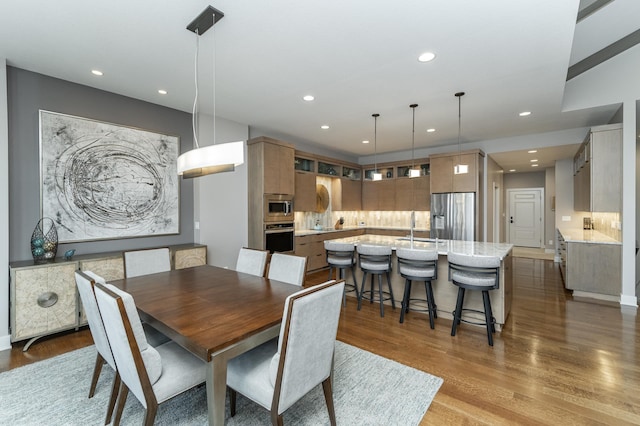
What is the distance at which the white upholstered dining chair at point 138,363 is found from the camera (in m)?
1.39

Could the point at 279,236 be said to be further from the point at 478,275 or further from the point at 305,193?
the point at 478,275

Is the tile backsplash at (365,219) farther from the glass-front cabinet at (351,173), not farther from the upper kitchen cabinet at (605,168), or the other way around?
the upper kitchen cabinet at (605,168)

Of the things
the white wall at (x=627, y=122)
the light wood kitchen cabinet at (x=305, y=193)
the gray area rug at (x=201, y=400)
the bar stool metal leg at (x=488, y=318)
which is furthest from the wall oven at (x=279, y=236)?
the white wall at (x=627, y=122)

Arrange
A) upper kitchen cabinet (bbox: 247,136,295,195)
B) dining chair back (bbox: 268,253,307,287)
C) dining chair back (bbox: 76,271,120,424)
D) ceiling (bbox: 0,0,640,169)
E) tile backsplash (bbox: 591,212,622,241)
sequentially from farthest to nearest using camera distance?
upper kitchen cabinet (bbox: 247,136,295,195) → tile backsplash (bbox: 591,212,622,241) → dining chair back (bbox: 268,253,307,287) → ceiling (bbox: 0,0,640,169) → dining chair back (bbox: 76,271,120,424)

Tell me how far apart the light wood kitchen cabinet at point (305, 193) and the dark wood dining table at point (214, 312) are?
128 inches

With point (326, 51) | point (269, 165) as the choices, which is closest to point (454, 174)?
point (269, 165)

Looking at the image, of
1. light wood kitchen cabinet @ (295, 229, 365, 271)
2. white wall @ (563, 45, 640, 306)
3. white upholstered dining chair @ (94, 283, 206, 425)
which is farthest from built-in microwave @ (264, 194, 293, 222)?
white wall @ (563, 45, 640, 306)

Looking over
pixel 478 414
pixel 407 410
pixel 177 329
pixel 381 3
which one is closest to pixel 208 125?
pixel 381 3

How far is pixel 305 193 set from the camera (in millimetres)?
6035

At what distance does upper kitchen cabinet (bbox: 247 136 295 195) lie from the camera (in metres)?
4.88

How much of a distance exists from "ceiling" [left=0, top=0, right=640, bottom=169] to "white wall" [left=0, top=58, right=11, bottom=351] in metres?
0.37

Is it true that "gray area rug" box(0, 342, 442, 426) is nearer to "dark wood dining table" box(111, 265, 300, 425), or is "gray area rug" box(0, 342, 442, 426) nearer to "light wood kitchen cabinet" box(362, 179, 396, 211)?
"dark wood dining table" box(111, 265, 300, 425)

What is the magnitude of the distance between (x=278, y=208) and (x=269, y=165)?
782 mm

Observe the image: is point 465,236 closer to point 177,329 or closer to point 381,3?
point 381,3
